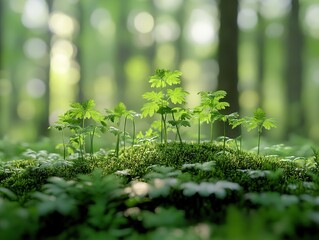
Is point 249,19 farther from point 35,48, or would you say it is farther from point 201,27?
point 35,48

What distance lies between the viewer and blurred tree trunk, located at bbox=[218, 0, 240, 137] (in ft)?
22.6

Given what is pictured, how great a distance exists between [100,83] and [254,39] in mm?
12700

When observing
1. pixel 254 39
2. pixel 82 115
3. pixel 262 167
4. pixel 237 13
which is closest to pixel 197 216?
pixel 262 167

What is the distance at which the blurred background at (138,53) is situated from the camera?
63.7 feet

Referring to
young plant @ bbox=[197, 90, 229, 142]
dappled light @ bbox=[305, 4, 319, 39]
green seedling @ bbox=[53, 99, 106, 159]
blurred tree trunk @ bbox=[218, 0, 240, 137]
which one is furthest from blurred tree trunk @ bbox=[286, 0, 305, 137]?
green seedling @ bbox=[53, 99, 106, 159]

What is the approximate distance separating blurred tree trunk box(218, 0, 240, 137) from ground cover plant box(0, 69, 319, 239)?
3.01 meters

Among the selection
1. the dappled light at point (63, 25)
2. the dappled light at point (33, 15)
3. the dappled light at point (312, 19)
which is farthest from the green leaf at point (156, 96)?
the dappled light at point (33, 15)

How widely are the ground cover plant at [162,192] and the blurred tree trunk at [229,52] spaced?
9.88ft

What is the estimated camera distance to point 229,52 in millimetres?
7164

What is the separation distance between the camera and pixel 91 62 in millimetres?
27797

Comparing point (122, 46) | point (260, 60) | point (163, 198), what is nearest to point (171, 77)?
point (163, 198)

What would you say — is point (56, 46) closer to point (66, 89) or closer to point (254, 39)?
point (66, 89)

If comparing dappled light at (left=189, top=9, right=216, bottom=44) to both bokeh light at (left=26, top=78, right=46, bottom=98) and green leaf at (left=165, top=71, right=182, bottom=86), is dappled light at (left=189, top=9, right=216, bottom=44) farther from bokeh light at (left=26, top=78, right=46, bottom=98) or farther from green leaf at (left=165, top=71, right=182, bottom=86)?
green leaf at (left=165, top=71, right=182, bottom=86)

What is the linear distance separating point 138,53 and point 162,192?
85.1 feet
